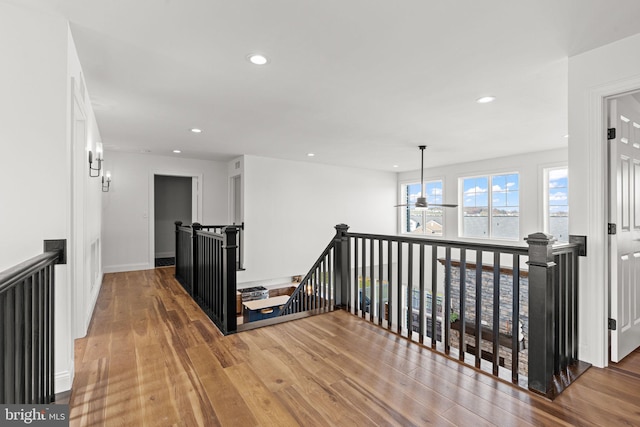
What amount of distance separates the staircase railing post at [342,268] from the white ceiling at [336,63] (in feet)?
4.98

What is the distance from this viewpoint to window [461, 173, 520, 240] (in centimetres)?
637

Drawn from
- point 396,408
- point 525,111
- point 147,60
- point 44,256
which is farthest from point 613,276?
point 147,60

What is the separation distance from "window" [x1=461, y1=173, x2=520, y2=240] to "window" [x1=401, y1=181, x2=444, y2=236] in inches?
28.2

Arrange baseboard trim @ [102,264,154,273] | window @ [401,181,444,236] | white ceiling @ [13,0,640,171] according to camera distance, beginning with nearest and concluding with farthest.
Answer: white ceiling @ [13,0,640,171], baseboard trim @ [102,264,154,273], window @ [401,181,444,236]

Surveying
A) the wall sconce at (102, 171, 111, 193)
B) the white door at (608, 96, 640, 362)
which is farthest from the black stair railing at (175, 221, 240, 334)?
the white door at (608, 96, 640, 362)

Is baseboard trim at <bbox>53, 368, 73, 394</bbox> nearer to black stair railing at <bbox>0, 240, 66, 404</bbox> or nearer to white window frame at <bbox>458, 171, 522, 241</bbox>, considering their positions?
black stair railing at <bbox>0, 240, 66, 404</bbox>

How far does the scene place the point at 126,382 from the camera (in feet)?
6.86

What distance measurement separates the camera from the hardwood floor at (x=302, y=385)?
1730mm

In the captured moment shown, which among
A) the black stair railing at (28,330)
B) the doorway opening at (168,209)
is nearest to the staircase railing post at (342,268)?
the black stair railing at (28,330)

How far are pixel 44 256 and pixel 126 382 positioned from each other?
3.32ft

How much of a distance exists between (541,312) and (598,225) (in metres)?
0.88

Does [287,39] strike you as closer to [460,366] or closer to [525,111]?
[460,366]

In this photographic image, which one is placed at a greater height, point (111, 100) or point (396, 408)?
point (111, 100)

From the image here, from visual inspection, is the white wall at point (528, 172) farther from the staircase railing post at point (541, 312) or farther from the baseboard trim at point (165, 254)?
the baseboard trim at point (165, 254)
